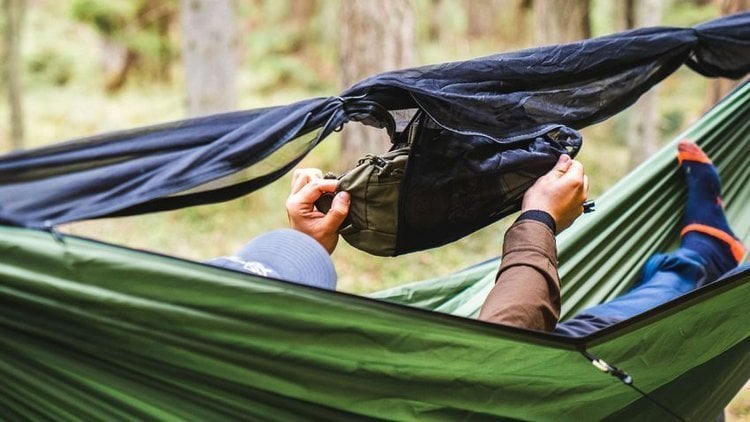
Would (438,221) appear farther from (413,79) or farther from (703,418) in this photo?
(703,418)

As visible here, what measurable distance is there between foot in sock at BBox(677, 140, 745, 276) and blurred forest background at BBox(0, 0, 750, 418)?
1.28 m

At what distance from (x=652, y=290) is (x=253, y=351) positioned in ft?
3.30

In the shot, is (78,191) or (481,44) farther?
(481,44)

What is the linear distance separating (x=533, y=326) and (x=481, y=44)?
7549 millimetres

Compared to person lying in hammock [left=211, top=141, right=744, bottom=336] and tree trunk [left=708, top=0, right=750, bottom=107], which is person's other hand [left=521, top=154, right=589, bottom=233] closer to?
person lying in hammock [left=211, top=141, right=744, bottom=336]

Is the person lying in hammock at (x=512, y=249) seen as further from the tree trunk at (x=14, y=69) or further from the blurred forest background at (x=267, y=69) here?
the tree trunk at (x=14, y=69)

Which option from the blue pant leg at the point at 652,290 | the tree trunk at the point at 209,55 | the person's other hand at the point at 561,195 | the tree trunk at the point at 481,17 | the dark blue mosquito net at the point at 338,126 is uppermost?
the tree trunk at the point at 481,17

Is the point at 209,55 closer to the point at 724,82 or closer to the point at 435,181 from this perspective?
the point at 724,82

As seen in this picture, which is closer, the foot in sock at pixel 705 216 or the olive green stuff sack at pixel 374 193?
the olive green stuff sack at pixel 374 193

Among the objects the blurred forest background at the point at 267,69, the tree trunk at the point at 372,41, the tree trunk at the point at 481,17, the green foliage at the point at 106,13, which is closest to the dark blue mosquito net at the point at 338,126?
the blurred forest background at the point at 267,69

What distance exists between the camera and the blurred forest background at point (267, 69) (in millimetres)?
3463

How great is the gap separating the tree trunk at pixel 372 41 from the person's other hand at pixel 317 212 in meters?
2.34

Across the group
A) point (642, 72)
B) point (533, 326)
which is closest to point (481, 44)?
point (642, 72)

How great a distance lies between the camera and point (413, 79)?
1064 mm
